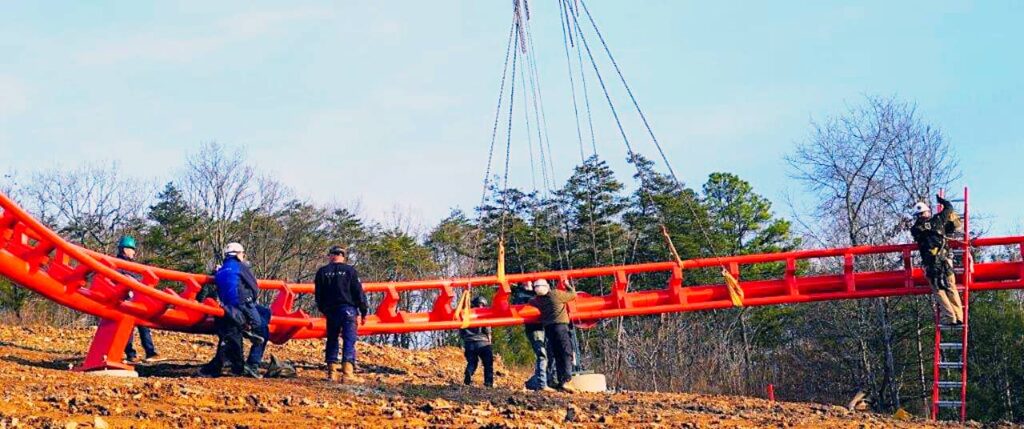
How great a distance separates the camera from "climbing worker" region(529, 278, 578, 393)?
14578 mm

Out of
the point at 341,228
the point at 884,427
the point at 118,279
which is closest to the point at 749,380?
the point at 341,228

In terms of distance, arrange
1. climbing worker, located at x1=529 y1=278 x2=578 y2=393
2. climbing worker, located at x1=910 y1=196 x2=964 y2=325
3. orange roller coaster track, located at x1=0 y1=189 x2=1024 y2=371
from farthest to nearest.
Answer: climbing worker, located at x1=910 y1=196 x2=964 y2=325
climbing worker, located at x1=529 y1=278 x2=578 y2=393
orange roller coaster track, located at x1=0 y1=189 x2=1024 y2=371

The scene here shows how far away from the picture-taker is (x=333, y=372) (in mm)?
13039

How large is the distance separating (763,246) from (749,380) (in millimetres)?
13140

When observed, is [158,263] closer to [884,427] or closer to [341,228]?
[341,228]

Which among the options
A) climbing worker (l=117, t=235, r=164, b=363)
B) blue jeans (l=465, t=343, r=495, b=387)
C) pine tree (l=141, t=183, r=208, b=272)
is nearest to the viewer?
climbing worker (l=117, t=235, r=164, b=363)

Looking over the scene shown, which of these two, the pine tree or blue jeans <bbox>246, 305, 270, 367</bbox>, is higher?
the pine tree

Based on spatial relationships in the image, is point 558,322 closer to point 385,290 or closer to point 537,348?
point 537,348

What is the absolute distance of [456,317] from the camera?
15070mm

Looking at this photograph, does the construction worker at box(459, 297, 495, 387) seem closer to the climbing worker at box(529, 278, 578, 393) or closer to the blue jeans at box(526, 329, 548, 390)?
the blue jeans at box(526, 329, 548, 390)

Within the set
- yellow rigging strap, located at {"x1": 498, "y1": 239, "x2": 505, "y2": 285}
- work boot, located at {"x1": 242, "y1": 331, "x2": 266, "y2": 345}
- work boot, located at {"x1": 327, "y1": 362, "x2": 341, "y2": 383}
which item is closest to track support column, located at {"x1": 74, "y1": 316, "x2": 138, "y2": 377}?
work boot, located at {"x1": 242, "y1": 331, "x2": 266, "y2": 345}

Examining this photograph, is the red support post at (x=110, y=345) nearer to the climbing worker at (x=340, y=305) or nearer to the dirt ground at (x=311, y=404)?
the dirt ground at (x=311, y=404)

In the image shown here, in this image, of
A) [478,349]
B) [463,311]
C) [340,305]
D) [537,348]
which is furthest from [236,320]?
[537,348]

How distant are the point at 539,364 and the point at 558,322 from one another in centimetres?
62
